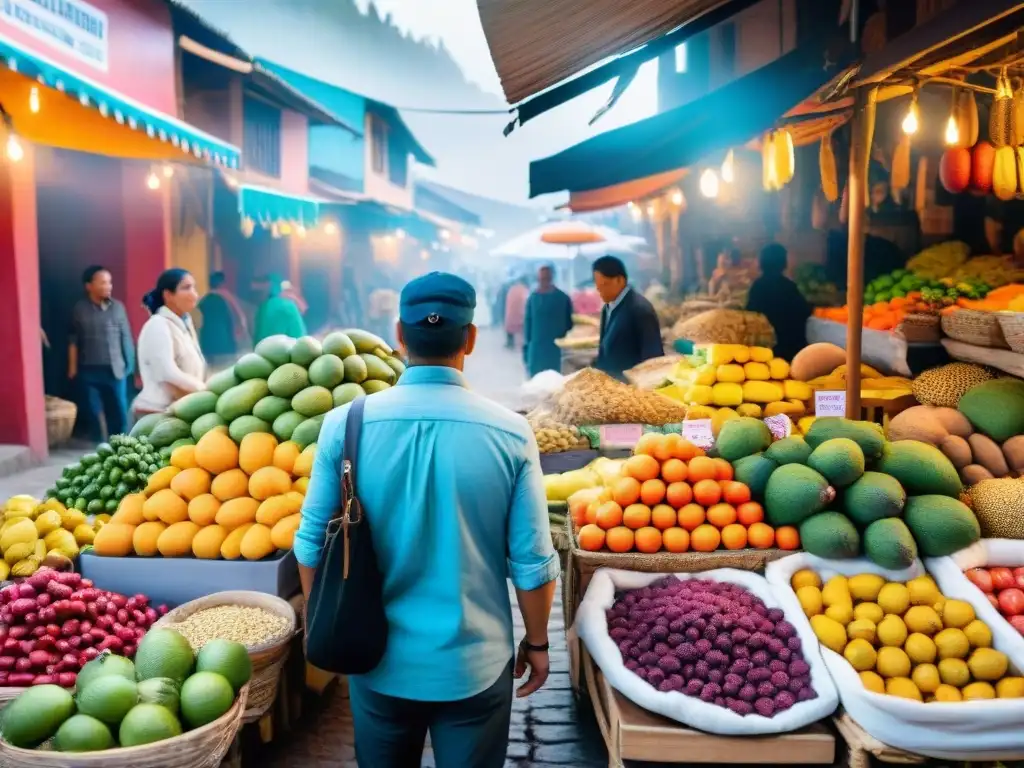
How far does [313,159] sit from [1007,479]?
85.4ft

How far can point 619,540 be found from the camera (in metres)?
3.56

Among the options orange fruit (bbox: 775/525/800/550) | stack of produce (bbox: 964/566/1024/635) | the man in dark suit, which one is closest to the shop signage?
the man in dark suit

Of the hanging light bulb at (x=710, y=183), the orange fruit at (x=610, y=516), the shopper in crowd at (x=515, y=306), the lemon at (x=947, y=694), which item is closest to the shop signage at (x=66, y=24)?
the hanging light bulb at (x=710, y=183)

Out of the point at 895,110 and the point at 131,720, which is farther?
the point at 895,110

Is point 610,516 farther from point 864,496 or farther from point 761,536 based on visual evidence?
point 864,496

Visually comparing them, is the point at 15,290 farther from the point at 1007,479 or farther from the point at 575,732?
the point at 1007,479

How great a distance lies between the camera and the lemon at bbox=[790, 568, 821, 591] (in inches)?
133

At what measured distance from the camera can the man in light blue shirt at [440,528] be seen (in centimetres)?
218

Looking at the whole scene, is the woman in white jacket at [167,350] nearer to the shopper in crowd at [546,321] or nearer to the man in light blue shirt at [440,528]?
the man in light blue shirt at [440,528]

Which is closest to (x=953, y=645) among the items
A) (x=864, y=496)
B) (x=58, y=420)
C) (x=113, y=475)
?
(x=864, y=496)

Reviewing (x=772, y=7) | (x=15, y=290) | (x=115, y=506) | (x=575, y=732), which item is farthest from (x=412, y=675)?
(x=772, y=7)

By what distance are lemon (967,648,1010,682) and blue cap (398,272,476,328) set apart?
83.4 inches

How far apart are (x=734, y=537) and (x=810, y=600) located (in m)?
0.40

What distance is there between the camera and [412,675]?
7.27 ft
